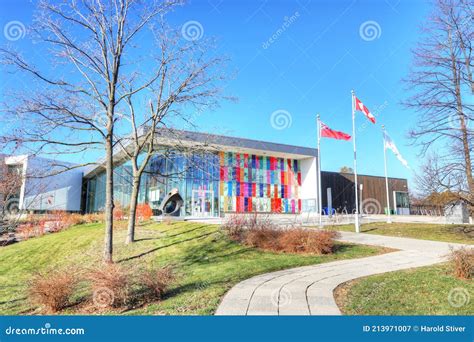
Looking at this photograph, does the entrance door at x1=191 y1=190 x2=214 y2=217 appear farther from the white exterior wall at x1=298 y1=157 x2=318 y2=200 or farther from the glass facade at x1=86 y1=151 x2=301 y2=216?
the white exterior wall at x1=298 y1=157 x2=318 y2=200

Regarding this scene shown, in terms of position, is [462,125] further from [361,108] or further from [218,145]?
[218,145]

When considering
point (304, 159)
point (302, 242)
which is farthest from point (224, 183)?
point (302, 242)

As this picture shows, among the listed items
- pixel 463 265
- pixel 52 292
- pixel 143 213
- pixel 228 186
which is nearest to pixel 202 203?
pixel 228 186

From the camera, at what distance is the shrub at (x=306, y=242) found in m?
11.5

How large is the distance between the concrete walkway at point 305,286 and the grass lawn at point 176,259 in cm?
42

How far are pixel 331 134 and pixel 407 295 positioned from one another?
650 inches

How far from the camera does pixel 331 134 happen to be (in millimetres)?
21922

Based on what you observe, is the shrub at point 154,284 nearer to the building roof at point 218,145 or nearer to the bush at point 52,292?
the bush at point 52,292

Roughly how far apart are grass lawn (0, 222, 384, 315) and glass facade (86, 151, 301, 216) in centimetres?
1311

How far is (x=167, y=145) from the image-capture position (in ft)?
49.4

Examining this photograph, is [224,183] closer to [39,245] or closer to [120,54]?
[39,245]

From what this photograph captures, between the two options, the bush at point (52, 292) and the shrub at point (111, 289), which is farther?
the bush at point (52, 292)

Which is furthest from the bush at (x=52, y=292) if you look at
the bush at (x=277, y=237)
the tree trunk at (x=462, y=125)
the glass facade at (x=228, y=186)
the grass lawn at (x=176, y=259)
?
the glass facade at (x=228, y=186)

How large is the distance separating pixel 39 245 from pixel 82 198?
118 ft
